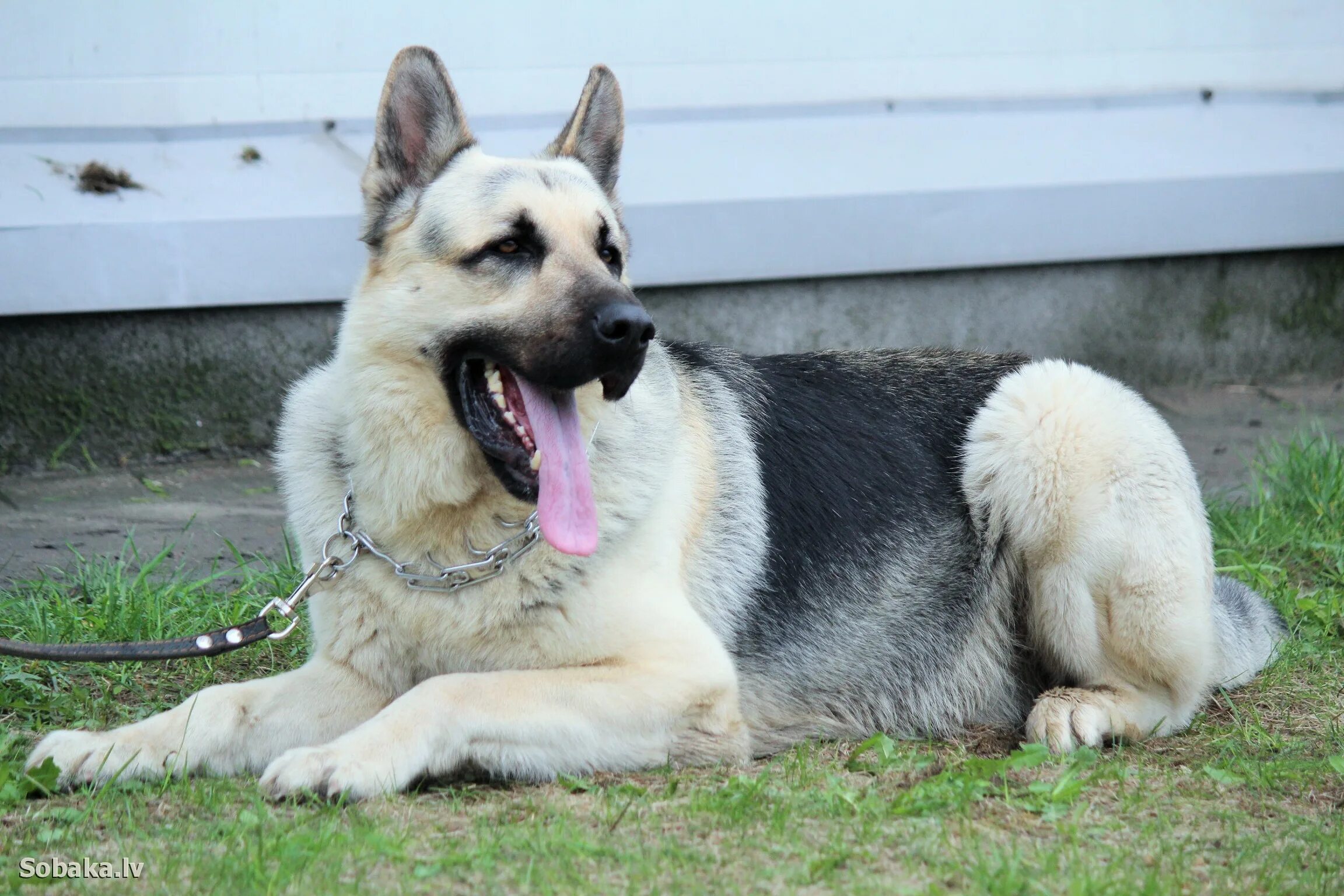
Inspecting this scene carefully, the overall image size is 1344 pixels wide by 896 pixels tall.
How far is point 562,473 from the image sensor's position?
326 centimetres

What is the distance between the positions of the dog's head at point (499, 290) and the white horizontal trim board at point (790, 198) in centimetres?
290

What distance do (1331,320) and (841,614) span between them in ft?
18.5

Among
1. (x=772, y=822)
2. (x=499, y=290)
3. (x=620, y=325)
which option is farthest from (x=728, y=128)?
(x=772, y=822)

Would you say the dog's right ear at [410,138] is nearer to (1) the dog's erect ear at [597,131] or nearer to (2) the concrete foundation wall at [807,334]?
(1) the dog's erect ear at [597,131]

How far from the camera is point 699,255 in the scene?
689 cm

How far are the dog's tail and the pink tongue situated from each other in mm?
2161

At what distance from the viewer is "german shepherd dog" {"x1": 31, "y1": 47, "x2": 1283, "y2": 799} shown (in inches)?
128

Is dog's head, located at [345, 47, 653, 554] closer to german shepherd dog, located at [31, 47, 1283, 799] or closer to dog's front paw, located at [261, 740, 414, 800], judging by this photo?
german shepherd dog, located at [31, 47, 1283, 799]

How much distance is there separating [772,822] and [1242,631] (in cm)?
223

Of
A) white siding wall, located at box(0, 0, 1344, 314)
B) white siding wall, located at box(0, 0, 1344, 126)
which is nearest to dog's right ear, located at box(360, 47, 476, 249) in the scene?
white siding wall, located at box(0, 0, 1344, 314)

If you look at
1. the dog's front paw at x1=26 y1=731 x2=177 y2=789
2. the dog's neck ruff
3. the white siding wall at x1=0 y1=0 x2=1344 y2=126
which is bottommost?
the dog's front paw at x1=26 y1=731 x2=177 y2=789

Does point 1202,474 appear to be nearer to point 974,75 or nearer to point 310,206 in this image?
point 974,75

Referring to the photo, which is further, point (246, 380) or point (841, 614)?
point (246, 380)

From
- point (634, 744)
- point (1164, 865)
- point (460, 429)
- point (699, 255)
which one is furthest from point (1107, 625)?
point (699, 255)
